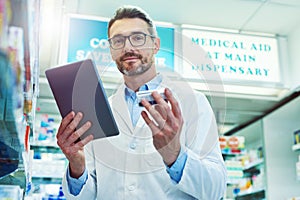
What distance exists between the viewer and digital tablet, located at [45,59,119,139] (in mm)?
1355

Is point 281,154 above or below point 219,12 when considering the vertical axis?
below

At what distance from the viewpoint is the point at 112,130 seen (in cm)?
140

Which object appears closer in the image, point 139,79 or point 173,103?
point 173,103

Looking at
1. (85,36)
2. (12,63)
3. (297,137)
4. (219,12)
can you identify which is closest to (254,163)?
(297,137)

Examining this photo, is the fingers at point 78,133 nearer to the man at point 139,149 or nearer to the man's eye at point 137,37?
the man at point 139,149

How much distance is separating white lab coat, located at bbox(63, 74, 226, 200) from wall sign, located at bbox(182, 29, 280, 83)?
2.16 metres

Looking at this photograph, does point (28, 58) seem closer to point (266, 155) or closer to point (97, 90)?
point (97, 90)

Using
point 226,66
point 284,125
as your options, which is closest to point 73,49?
point 226,66

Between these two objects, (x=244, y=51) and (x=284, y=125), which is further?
(x=284, y=125)

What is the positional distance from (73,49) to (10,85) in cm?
273

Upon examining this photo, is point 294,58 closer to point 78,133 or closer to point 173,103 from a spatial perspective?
point 173,103

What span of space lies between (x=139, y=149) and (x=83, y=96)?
1.07 ft

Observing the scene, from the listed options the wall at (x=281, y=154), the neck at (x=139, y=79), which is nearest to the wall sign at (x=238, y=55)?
the wall at (x=281, y=154)

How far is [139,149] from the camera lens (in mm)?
1564
